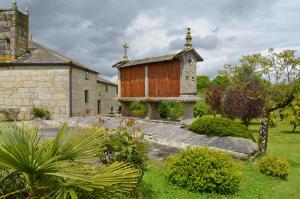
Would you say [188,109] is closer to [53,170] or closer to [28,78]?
[28,78]

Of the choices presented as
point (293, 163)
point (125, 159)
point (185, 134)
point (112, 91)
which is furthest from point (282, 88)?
point (112, 91)

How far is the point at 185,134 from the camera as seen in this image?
16.3 m

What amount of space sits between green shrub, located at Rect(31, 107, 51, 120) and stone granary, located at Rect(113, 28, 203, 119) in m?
6.65

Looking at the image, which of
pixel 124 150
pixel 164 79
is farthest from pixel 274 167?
pixel 164 79

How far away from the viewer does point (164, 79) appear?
21.1 m

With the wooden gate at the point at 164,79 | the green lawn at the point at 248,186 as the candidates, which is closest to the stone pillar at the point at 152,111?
the wooden gate at the point at 164,79

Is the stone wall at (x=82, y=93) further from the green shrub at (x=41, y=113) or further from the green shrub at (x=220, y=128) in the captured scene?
the green shrub at (x=220, y=128)

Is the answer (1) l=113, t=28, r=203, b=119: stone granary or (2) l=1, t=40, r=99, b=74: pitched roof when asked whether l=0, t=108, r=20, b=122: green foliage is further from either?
(1) l=113, t=28, r=203, b=119: stone granary

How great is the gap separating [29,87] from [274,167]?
2176 cm

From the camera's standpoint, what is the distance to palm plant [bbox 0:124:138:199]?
323 cm

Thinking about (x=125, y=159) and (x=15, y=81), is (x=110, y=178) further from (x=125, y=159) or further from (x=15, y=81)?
(x=15, y=81)

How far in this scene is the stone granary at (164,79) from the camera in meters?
20.0

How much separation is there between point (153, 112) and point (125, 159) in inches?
618

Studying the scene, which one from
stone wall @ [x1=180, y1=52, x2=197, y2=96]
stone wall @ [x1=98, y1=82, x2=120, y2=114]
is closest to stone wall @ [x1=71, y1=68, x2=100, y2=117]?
stone wall @ [x1=98, y1=82, x2=120, y2=114]
